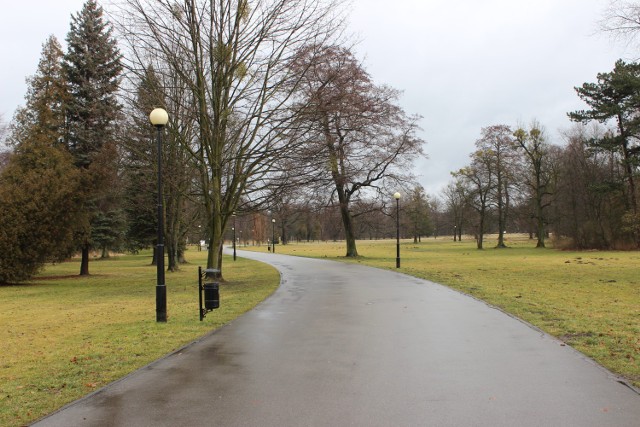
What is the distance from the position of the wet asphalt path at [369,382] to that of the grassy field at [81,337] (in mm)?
485

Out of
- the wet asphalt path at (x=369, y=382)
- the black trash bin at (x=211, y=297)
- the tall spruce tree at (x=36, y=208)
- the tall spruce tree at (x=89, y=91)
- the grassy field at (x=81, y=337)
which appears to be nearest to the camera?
the wet asphalt path at (x=369, y=382)

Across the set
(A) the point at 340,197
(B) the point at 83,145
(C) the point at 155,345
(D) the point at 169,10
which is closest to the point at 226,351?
(C) the point at 155,345

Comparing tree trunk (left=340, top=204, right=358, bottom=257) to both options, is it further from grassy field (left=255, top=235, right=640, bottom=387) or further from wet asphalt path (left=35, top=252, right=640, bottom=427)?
wet asphalt path (left=35, top=252, right=640, bottom=427)

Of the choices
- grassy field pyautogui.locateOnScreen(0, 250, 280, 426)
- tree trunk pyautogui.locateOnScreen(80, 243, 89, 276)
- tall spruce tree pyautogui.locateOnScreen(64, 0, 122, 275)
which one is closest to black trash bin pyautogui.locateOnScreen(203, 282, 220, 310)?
grassy field pyautogui.locateOnScreen(0, 250, 280, 426)

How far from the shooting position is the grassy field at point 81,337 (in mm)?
5625

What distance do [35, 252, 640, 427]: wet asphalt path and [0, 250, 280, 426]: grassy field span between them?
0.49 m

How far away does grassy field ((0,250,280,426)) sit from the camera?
221 inches

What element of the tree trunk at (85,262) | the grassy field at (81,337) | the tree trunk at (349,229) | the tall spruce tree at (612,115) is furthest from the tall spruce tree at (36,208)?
the tall spruce tree at (612,115)

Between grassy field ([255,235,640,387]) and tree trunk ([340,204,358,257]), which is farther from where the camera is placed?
tree trunk ([340,204,358,257])

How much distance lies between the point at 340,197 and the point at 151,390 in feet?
110

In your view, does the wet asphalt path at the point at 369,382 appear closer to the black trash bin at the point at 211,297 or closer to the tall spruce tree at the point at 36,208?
the black trash bin at the point at 211,297

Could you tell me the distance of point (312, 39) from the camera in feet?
55.7

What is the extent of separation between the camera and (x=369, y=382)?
5527mm

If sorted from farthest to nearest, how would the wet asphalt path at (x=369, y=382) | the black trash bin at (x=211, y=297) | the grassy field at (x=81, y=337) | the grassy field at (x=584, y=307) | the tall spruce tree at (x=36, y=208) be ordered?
the tall spruce tree at (x=36, y=208) < the black trash bin at (x=211, y=297) < the grassy field at (x=584, y=307) < the grassy field at (x=81, y=337) < the wet asphalt path at (x=369, y=382)
